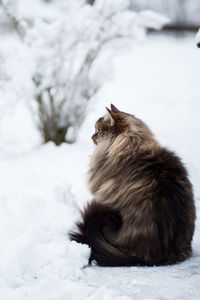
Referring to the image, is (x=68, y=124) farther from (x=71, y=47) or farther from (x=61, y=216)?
(x=61, y=216)

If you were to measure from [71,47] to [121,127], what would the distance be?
2933mm

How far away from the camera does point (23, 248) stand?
2.38 m

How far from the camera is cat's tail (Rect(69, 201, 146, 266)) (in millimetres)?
2475

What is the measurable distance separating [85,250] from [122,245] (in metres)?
0.23

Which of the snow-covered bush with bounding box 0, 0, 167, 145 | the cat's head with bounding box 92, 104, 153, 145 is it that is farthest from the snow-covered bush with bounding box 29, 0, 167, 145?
the cat's head with bounding box 92, 104, 153, 145

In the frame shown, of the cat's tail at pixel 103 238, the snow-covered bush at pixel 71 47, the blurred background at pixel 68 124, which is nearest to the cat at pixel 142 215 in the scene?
the cat's tail at pixel 103 238

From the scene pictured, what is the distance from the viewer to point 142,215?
2445 millimetres

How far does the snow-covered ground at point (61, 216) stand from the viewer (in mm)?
2049

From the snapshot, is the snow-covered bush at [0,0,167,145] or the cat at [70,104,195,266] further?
the snow-covered bush at [0,0,167,145]

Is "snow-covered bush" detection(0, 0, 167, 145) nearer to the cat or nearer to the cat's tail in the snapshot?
the cat

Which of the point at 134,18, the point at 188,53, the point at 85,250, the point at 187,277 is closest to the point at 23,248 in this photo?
the point at 85,250

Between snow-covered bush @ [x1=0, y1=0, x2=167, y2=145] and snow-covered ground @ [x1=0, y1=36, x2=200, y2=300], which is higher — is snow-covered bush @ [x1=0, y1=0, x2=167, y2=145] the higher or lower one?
the higher one

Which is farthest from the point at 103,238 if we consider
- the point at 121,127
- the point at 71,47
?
the point at 71,47

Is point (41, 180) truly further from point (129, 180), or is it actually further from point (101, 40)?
point (101, 40)
